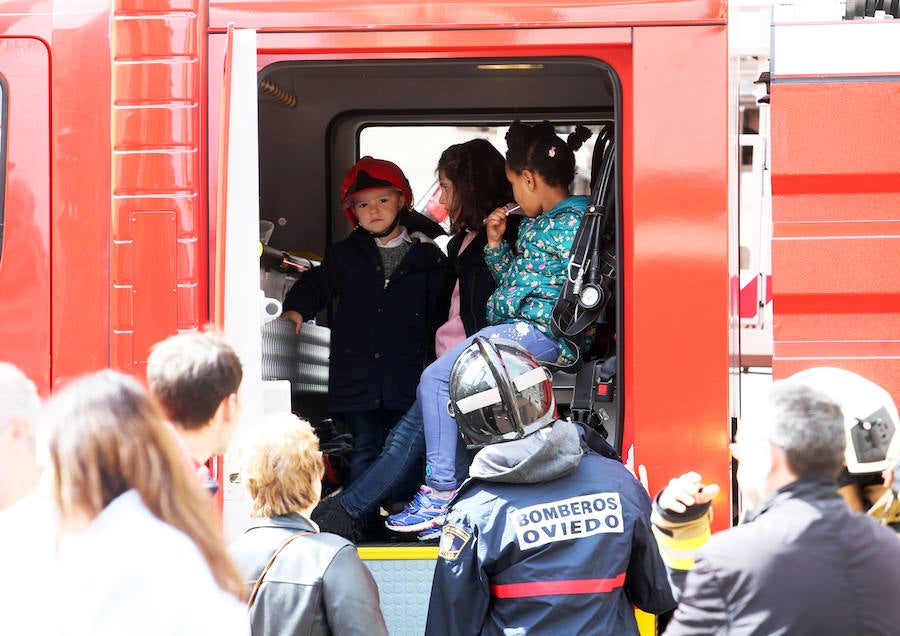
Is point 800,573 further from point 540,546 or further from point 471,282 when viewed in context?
point 471,282

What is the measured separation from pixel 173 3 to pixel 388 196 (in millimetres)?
1315

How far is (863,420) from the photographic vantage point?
6.92 ft

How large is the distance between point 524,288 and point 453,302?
635 mm

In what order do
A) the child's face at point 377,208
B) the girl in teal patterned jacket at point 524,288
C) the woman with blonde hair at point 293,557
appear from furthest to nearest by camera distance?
the child's face at point 377,208 < the girl in teal patterned jacket at point 524,288 < the woman with blonde hair at point 293,557

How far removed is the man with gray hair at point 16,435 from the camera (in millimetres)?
1771

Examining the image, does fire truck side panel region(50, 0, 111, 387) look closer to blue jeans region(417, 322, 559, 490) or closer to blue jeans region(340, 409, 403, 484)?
blue jeans region(417, 322, 559, 490)

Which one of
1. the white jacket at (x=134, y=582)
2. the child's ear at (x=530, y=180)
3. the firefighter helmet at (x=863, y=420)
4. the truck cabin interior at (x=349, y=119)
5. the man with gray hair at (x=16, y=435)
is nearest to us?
the white jacket at (x=134, y=582)

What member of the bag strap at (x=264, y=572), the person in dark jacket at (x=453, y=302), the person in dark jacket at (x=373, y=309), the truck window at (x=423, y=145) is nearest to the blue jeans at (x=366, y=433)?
the person in dark jacket at (x=373, y=309)

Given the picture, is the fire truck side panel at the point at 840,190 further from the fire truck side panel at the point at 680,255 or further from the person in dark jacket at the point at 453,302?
the person in dark jacket at the point at 453,302

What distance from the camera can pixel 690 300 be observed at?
2916mm

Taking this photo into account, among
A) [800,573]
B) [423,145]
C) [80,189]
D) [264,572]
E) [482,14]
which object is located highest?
[482,14]

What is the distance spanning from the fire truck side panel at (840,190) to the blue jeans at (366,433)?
1.59 metres

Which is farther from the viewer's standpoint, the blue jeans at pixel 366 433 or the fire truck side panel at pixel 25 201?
the blue jeans at pixel 366 433

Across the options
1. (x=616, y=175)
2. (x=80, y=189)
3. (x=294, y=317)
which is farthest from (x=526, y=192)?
(x=80, y=189)
